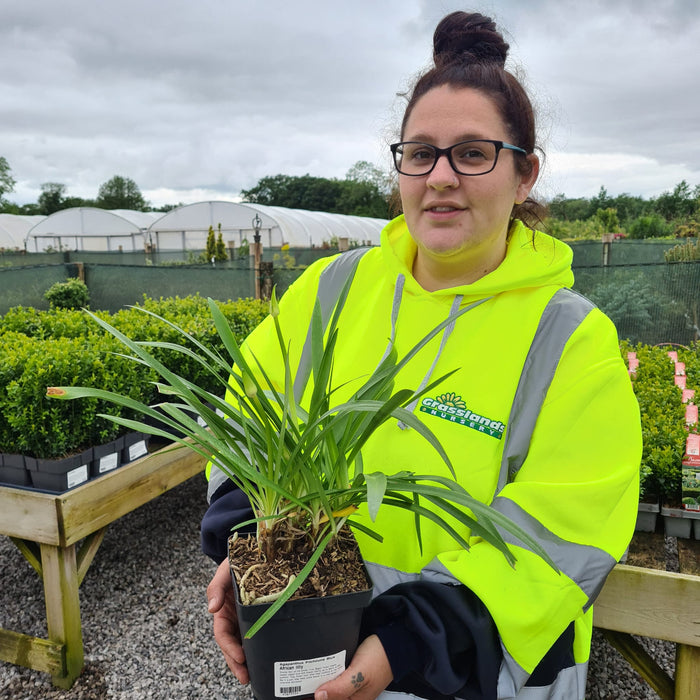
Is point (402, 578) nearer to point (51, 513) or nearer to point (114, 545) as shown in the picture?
point (51, 513)

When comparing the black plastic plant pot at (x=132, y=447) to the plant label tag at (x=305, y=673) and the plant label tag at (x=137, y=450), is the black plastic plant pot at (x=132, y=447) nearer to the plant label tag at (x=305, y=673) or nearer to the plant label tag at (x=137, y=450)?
the plant label tag at (x=137, y=450)

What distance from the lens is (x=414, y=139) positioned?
47.8 inches

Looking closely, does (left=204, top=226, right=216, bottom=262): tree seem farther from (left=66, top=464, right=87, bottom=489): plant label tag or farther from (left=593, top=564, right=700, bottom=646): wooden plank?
(left=593, top=564, right=700, bottom=646): wooden plank

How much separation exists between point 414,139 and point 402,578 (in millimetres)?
858

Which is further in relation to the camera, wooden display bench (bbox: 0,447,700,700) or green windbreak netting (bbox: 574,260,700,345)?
green windbreak netting (bbox: 574,260,700,345)

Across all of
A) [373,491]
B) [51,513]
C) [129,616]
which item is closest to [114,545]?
[129,616]

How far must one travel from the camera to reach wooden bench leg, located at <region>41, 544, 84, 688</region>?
96.5 inches

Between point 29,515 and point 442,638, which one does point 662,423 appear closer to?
point 442,638

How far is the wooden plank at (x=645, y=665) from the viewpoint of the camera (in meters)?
1.90

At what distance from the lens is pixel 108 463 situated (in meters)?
2.81

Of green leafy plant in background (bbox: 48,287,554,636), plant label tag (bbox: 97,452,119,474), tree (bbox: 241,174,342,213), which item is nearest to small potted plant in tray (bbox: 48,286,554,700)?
green leafy plant in background (bbox: 48,287,554,636)

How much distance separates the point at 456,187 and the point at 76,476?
84.9 inches

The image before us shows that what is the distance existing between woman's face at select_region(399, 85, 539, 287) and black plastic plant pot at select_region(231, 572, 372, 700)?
68 cm

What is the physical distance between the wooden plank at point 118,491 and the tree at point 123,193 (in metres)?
69.0
